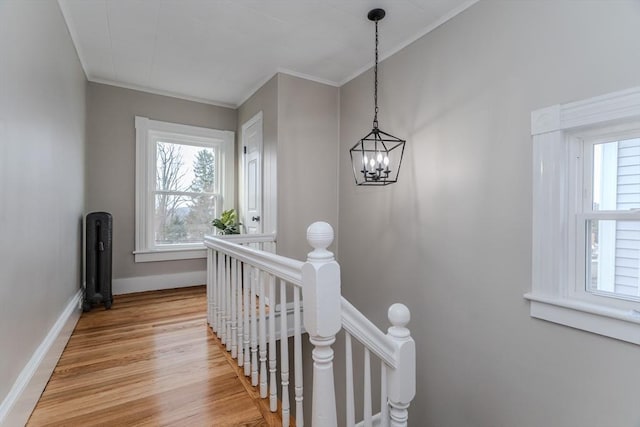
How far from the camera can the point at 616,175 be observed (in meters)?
1.57

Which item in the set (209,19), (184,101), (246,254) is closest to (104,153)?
(184,101)

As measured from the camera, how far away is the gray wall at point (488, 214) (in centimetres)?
151

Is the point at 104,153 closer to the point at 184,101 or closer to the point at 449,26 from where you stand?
the point at 184,101

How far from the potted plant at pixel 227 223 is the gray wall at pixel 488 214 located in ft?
6.24

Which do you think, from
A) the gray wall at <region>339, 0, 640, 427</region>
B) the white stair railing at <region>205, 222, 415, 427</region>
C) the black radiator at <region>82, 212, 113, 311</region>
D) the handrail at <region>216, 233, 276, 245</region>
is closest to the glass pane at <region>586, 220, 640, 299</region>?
the gray wall at <region>339, 0, 640, 427</region>

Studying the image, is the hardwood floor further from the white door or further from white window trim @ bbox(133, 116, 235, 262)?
the white door

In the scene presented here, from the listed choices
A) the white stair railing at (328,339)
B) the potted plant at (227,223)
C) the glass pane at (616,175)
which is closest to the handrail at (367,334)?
the white stair railing at (328,339)

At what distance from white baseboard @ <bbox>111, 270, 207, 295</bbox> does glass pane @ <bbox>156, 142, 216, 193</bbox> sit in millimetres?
1116

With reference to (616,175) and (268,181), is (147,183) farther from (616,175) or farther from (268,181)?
(616,175)

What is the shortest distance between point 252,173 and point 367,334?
294 centimetres

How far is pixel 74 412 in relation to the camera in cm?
159

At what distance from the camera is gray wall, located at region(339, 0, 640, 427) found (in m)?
1.51

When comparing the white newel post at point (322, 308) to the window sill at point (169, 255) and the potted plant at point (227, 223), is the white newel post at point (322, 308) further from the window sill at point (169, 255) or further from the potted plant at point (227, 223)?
the window sill at point (169, 255)

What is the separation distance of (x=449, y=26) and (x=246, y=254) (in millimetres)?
2139
